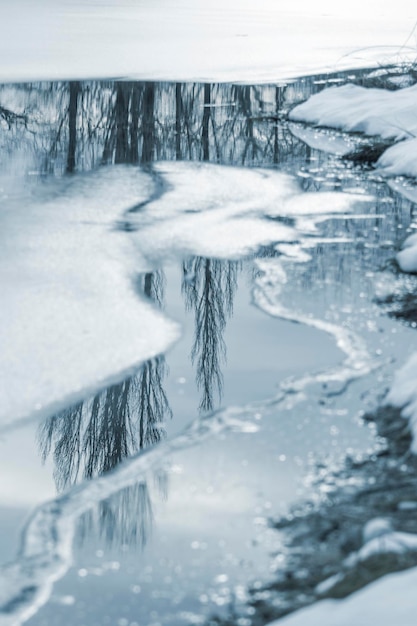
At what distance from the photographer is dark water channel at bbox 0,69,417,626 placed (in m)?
2.92

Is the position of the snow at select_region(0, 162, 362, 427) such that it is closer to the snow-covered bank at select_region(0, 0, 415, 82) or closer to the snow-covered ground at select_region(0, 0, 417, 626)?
the snow-covered ground at select_region(0, 0, 417, 626)

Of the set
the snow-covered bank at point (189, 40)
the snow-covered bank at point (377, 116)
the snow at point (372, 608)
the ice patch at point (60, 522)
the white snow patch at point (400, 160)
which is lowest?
the ice patch at point (60, 522)

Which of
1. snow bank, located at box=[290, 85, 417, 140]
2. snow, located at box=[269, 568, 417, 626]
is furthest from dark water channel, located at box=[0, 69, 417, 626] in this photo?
snow bank, located at box=[290, 85, 417, 140]

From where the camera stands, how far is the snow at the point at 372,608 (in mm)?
2459

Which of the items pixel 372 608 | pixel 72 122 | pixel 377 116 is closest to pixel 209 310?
pixel 372 608

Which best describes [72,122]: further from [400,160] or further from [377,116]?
[400,160]

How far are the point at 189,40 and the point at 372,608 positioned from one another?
1658 centimetres

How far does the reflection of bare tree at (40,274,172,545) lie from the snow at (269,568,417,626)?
2.35ft

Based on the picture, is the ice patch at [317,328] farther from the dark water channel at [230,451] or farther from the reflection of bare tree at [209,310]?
the reflection of bare tree at [209,310]

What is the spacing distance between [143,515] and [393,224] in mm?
3873

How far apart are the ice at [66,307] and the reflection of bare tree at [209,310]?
0.58 feet

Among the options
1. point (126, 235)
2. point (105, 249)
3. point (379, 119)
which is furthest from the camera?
point (379, 119)

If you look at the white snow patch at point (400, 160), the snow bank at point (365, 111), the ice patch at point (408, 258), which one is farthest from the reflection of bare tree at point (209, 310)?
the snow bank at point (365, 111)

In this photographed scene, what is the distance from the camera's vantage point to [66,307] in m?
5.14
